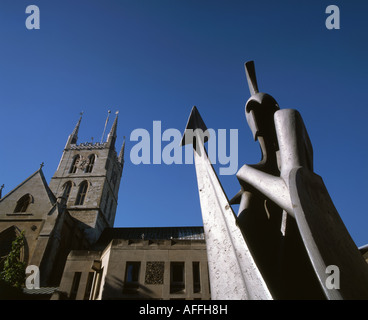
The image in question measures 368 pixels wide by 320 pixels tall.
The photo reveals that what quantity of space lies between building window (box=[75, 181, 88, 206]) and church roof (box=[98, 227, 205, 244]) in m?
5.32

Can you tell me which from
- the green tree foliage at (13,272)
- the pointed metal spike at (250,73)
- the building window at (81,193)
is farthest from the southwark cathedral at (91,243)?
the pointed metal spike at (250,73)

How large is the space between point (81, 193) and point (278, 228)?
37355 millimetres

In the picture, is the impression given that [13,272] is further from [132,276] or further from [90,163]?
[90,163]

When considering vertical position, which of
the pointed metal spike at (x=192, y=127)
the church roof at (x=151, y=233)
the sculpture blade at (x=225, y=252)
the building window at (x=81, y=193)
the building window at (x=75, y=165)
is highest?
the building window at (x=75, y=165)

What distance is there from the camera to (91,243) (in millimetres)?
30812

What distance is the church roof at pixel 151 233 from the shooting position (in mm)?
30591

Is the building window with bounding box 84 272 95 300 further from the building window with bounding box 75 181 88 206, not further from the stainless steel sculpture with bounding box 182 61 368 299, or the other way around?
the stainless steel sculpture with bounding box 182 61 368 299

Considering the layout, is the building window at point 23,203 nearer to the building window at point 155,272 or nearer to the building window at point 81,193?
the building window at point 81,193

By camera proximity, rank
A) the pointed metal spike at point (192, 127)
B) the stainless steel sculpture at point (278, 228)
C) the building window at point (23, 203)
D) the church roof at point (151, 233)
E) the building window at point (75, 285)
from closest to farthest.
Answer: the stainless steel sculpture at point (278, 228)
the pointed metal spike at point (192, 127)
the building window at point (75, 285)
the building window at point (23, 203)
the church roof at point (151, 233)

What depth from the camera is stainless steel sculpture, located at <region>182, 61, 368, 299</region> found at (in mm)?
1616

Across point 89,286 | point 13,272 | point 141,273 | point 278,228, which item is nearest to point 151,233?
point 89,286

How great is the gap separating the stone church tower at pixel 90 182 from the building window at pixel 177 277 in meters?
17.4

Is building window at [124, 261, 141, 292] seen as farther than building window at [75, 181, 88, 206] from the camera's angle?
No

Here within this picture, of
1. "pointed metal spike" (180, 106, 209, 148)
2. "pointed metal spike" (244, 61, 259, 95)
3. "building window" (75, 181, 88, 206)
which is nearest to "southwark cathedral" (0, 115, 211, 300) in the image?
"building window" (75, 181, 88, 206)
